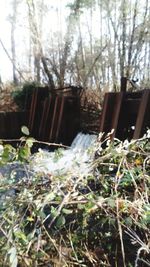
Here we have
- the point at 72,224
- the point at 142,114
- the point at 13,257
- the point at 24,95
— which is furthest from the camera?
the point at 24,95

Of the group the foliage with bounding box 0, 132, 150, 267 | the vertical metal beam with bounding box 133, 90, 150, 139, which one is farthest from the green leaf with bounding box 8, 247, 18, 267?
the vertical metal beam with bounding box 133, 90, 150, 139

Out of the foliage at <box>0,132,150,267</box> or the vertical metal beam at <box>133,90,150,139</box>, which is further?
the vertical metal beam at <box>133,90,150,139</box>

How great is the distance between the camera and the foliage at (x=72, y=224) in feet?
3.60

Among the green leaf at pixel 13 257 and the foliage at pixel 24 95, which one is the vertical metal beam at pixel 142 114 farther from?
the foliage at pixel 24 95

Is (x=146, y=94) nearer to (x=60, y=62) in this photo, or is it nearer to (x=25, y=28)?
(x=60, y=62)

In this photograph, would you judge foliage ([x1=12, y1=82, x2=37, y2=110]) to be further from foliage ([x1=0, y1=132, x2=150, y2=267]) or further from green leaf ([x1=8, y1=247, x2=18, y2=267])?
green leaf ([x1=8, y1=247, x2=18, y2=267])

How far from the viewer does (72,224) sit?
1.26 metres

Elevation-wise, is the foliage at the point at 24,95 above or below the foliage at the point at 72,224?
below

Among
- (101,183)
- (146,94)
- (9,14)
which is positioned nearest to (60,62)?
(9,14)

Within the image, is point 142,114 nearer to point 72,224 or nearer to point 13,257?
point 72,224

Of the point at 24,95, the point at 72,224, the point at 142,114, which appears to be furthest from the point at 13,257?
the point at 24,95

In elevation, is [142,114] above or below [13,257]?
below

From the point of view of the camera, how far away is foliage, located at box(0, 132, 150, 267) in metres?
1.10

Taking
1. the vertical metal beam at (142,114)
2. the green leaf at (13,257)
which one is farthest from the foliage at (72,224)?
the vertical metal beam at (142,114)
